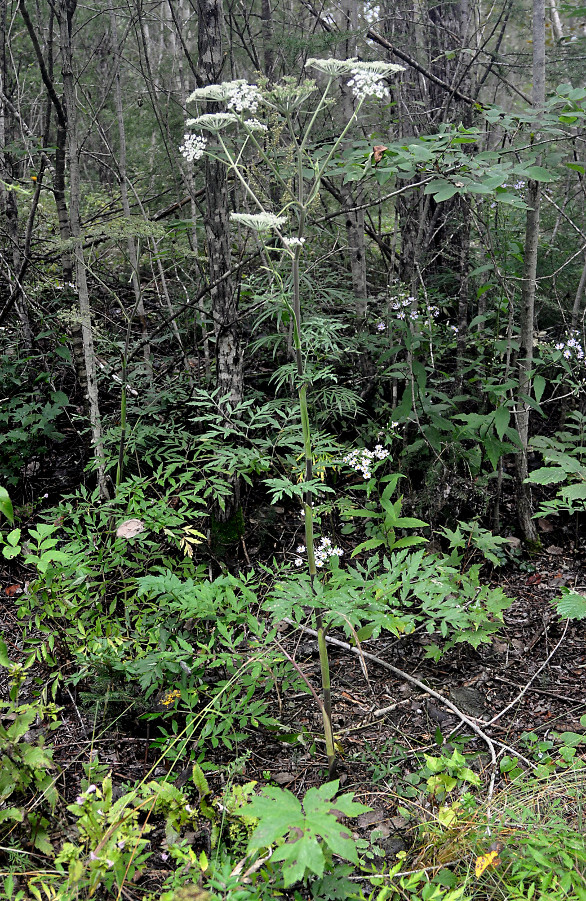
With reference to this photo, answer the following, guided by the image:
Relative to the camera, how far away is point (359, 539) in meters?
4.08

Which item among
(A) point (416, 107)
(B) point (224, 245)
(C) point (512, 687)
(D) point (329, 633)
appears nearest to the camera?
(C) point (512, 687)

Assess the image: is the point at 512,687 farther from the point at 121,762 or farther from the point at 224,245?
the point at 224,245

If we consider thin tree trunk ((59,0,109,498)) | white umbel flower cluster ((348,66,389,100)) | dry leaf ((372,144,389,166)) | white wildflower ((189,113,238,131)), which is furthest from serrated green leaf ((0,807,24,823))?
dry leaf ((372,144,389,166))

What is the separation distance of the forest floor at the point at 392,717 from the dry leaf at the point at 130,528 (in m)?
0.78

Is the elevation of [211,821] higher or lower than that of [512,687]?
higher

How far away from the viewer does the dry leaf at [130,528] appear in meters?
2.75

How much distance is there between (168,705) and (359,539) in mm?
1908

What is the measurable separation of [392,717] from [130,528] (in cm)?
153

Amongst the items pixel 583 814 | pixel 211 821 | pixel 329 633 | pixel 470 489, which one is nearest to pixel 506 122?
pixel 470 489

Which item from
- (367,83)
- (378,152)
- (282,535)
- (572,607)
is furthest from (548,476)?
(367,83)

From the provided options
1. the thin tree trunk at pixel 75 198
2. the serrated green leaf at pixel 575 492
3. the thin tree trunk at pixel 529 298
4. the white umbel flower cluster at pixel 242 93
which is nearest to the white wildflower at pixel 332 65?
the white umbel flower cluster at pixel 242 93

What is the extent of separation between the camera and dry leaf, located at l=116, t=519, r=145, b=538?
9.03 ft

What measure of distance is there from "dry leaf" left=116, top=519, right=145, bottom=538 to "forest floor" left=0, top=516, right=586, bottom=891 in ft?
2.56

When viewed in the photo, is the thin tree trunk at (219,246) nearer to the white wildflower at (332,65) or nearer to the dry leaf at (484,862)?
the white wildflower at (332,65)
